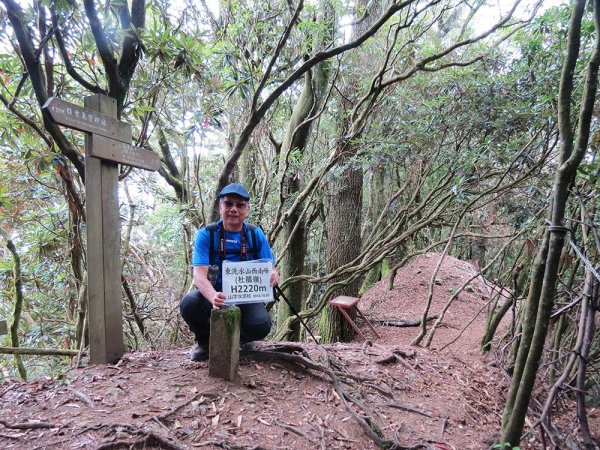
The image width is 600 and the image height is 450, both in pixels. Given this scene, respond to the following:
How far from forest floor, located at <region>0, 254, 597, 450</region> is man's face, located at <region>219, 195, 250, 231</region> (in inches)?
50.3

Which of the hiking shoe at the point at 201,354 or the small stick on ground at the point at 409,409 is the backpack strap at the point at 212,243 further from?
the small stick on ground at the point at 409,409

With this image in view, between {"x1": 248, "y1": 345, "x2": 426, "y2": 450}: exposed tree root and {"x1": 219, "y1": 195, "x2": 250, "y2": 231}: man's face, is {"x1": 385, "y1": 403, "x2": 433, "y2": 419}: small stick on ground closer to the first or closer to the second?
{"x1": 248, "y1": 345, "x2": 426, "y2": 450}: exposed tree root

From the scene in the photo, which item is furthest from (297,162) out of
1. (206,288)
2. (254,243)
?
(206,288)

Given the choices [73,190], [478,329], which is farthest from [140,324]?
[478,329]

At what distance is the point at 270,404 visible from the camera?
2.73m

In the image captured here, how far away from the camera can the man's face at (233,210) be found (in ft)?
10.2

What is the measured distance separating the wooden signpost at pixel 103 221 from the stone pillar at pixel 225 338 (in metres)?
1.05

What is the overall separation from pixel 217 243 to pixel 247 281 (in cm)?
48

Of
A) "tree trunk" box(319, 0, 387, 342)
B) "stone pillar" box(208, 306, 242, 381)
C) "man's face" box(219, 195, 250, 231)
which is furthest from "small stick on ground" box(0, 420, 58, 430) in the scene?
"tree trunk" box(319, 0, 387, 342)

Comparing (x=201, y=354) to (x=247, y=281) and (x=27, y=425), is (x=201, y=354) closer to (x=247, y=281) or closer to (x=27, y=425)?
(x=247, y=281)

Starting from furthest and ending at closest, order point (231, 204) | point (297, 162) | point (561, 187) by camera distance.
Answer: point (297, 162) → point (231, 204) → point (561, 187)

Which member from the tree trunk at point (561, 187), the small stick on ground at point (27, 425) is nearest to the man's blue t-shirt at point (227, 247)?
the small stick on ground at point (27, 425)

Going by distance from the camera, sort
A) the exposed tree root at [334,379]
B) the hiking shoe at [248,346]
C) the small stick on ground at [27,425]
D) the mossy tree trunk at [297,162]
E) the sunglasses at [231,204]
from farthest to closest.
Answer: the mossy tree trunk at [297,162], the hiking shoe at [248,346], the sunglasses at [231,204], the exposed tree root at [334,379], the small stick on ground at [27,425]

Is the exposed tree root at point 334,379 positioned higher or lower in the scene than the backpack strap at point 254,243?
lower
